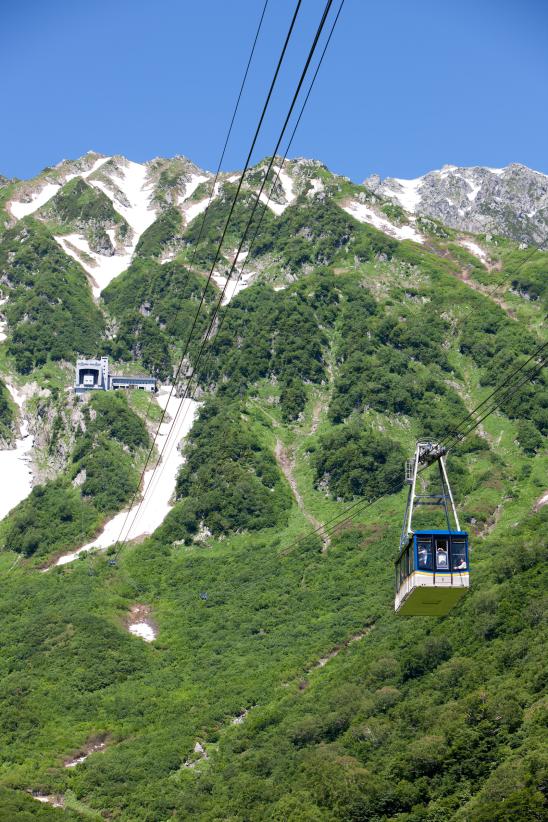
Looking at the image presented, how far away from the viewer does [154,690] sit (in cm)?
10894

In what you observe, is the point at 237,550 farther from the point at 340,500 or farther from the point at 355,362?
the point at 355,362

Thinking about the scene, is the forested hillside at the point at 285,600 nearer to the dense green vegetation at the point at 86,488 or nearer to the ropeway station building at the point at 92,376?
the dense green vegetation at the point at 86,488

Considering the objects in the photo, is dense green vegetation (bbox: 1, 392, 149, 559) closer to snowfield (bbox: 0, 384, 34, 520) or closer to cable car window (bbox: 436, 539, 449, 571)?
snowfield (bbox: 0, 384, 34, 520)

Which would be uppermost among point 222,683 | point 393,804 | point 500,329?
point 500,329

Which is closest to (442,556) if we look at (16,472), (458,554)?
(458,554)

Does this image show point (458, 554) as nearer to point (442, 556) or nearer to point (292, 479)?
point (442, 556)

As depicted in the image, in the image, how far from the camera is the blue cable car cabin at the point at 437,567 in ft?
138

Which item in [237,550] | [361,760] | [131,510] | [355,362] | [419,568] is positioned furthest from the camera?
[355,362]

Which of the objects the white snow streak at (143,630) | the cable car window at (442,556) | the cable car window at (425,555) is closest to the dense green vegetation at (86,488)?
the white snow streak at (143,630)

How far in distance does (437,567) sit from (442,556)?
1.69ft

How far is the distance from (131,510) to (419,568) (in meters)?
122

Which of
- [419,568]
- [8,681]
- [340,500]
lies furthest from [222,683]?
[419,568]

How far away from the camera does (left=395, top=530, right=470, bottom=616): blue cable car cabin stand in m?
42.0

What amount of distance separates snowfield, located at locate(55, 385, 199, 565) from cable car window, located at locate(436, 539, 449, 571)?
10310 centimetres
